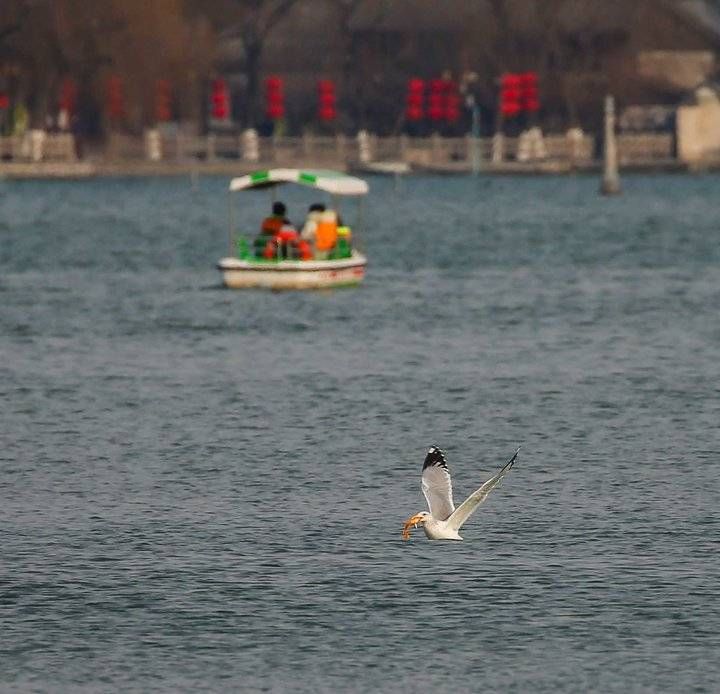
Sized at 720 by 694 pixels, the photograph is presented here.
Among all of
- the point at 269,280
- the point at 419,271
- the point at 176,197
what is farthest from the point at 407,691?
the point at 176,197

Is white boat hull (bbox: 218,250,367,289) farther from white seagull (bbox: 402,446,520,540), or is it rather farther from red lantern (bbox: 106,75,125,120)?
red lantern (bbox: 106,75,125,120)

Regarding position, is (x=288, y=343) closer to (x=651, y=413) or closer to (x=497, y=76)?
(x=651, y=413)

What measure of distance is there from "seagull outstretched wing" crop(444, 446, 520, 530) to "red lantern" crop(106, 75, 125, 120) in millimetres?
125050

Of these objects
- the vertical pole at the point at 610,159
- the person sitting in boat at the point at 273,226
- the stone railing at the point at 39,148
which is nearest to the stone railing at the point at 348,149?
the stone railing at the point at 39,148

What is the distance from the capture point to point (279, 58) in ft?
531

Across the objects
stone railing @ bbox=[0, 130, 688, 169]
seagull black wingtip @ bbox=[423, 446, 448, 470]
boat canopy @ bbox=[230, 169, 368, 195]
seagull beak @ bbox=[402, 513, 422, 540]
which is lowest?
stone railing @ bbox=[0, 130, 688, 169]

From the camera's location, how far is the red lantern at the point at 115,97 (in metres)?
146

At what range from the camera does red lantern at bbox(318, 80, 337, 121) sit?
505ft

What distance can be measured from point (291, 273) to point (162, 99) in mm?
97944

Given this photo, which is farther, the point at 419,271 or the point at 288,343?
the point at 419,271

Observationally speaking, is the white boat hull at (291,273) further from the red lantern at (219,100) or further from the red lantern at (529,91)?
the red lantern at (529,91)

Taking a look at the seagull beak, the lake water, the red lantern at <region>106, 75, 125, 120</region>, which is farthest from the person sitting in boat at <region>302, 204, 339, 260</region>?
the red lantern at <region>106, 75, 125, 120</region>

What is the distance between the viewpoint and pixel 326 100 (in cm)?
15450

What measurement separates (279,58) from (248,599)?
141 m
